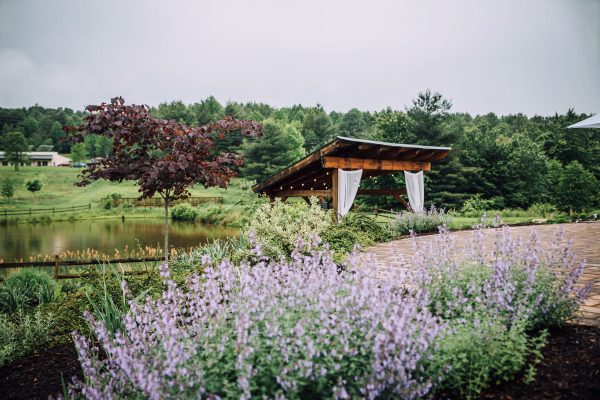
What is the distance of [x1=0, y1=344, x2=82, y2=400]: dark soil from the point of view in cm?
320

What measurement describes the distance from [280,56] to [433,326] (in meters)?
49.4

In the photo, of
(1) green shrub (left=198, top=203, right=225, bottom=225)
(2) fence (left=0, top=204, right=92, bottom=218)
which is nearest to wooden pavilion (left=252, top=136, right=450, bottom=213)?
(1) green shrub (left=198, top=203, right=225, bottom=225)

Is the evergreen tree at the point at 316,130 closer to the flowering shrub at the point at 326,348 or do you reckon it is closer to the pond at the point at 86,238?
the pond at the point at 86,238

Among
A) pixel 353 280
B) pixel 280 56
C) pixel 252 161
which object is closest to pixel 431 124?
pixel 252 161

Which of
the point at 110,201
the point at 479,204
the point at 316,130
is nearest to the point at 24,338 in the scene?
the point at 479,204

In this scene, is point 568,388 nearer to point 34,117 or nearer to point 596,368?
point 596,368

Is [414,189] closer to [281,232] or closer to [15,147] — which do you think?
[281,232]

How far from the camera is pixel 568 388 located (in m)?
2.18

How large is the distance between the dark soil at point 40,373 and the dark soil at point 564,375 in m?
3.34

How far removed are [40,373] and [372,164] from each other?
9.09m

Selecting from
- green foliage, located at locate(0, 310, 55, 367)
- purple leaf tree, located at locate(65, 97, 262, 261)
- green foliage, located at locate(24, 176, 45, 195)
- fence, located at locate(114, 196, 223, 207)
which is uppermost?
green foliage, located at locate(24, 176, 45, 195)

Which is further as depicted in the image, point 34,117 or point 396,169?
point 34,117

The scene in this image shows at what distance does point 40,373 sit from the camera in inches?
138

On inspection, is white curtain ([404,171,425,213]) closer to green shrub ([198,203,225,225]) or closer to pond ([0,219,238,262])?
pond ([0,219,238,262])
